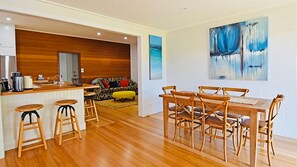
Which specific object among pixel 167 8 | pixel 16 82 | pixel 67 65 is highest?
pixel 167 8

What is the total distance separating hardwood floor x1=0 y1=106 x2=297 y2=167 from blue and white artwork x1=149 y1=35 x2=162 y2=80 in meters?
1.86

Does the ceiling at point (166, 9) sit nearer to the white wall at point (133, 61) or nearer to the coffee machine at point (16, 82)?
the coffee machine at point (16, 82)

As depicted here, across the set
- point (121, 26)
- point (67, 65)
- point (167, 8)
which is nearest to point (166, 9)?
point (167, 8)

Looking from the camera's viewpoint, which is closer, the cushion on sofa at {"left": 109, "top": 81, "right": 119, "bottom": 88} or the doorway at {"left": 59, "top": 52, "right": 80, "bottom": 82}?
the cushion on sofa at {"left": 109, "top": 81, "right": 119, "bottom": 88}

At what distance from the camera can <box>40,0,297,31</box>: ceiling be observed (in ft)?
9.94


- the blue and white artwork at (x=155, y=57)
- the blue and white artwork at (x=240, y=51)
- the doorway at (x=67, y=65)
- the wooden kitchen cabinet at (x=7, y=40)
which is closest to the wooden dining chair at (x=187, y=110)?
the blue and white artwork at (x=240, y=51)

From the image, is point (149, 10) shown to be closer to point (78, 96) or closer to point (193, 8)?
point (193, 8)

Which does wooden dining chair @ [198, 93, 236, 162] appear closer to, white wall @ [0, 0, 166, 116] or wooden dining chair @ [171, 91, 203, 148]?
wooden dining chair @ [171, 91, 203, 148]

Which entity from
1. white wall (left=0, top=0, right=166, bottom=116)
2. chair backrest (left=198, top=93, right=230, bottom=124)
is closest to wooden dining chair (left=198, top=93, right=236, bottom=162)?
chair backrest (left=198, top=93, right=230, bottom=124)

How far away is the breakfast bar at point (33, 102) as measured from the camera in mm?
2805

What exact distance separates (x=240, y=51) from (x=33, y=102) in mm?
4208

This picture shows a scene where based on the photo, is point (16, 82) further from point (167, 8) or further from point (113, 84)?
point (113, 84)

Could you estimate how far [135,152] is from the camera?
2670 millimetres

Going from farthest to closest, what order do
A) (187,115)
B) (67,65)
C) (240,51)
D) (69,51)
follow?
(67,65) < (69,51) < (240,51) < (187,115)
